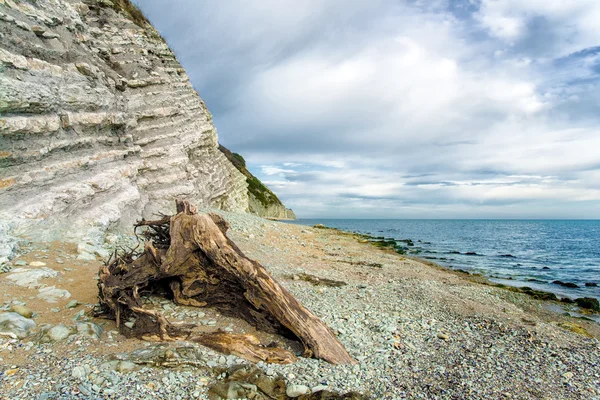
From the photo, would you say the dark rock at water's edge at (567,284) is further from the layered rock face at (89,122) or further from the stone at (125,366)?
the stone at (125,366)

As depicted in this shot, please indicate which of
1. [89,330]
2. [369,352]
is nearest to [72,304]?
[89,330]

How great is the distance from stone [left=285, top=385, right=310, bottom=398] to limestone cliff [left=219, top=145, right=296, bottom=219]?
69.7 meters

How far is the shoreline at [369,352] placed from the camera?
5262mm

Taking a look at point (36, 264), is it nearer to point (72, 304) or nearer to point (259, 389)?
point (72, 304)

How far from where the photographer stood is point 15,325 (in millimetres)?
6062

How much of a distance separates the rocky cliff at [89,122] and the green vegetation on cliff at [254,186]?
55.7 m

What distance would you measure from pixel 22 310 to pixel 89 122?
10.6 meters

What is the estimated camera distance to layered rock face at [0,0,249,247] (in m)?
11.6

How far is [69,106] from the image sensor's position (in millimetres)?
14102

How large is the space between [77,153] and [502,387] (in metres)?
15.5

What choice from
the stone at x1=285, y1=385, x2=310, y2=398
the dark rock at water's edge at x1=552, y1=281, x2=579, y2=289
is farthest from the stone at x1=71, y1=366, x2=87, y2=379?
the dark rock at water's edge at x1=552, y1=281, x2=579, y2=289

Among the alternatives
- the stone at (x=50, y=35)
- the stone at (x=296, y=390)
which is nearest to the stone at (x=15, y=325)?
the stone at (x=296, y=390)

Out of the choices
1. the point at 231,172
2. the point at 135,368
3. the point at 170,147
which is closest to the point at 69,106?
the point at 170,147

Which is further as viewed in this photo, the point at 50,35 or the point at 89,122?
the point at 89,122
